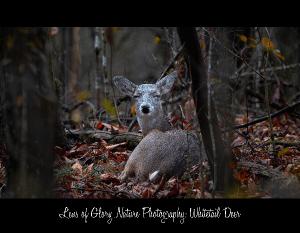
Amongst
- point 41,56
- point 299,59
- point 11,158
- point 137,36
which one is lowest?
point 11,158

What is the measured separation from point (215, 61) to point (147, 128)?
311cm

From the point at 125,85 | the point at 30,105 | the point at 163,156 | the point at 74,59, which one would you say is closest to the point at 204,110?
the point at 163,156

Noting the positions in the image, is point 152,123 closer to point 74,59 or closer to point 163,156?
point 163,156

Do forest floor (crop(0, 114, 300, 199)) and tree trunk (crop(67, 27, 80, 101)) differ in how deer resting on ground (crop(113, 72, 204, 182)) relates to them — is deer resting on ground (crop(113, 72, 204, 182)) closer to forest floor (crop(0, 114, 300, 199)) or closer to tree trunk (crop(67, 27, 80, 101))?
forest floor (crop(0, 114, 300, 199))

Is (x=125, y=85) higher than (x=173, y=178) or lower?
higher

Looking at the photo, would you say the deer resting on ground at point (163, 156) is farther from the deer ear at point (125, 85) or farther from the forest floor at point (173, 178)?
the deer ear at point (125, 85)

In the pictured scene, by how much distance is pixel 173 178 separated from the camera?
8.08 meters

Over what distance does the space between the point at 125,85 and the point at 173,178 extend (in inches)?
135

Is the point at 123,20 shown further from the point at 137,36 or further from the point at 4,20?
the point at 137,36

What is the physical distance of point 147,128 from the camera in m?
10.4

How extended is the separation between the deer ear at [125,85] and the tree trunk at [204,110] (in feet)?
14.0

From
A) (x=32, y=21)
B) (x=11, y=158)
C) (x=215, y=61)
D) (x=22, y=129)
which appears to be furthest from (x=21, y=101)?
(x=215, y=61)

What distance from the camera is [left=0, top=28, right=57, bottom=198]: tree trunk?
19.0ft

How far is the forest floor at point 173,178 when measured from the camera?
7164mm
